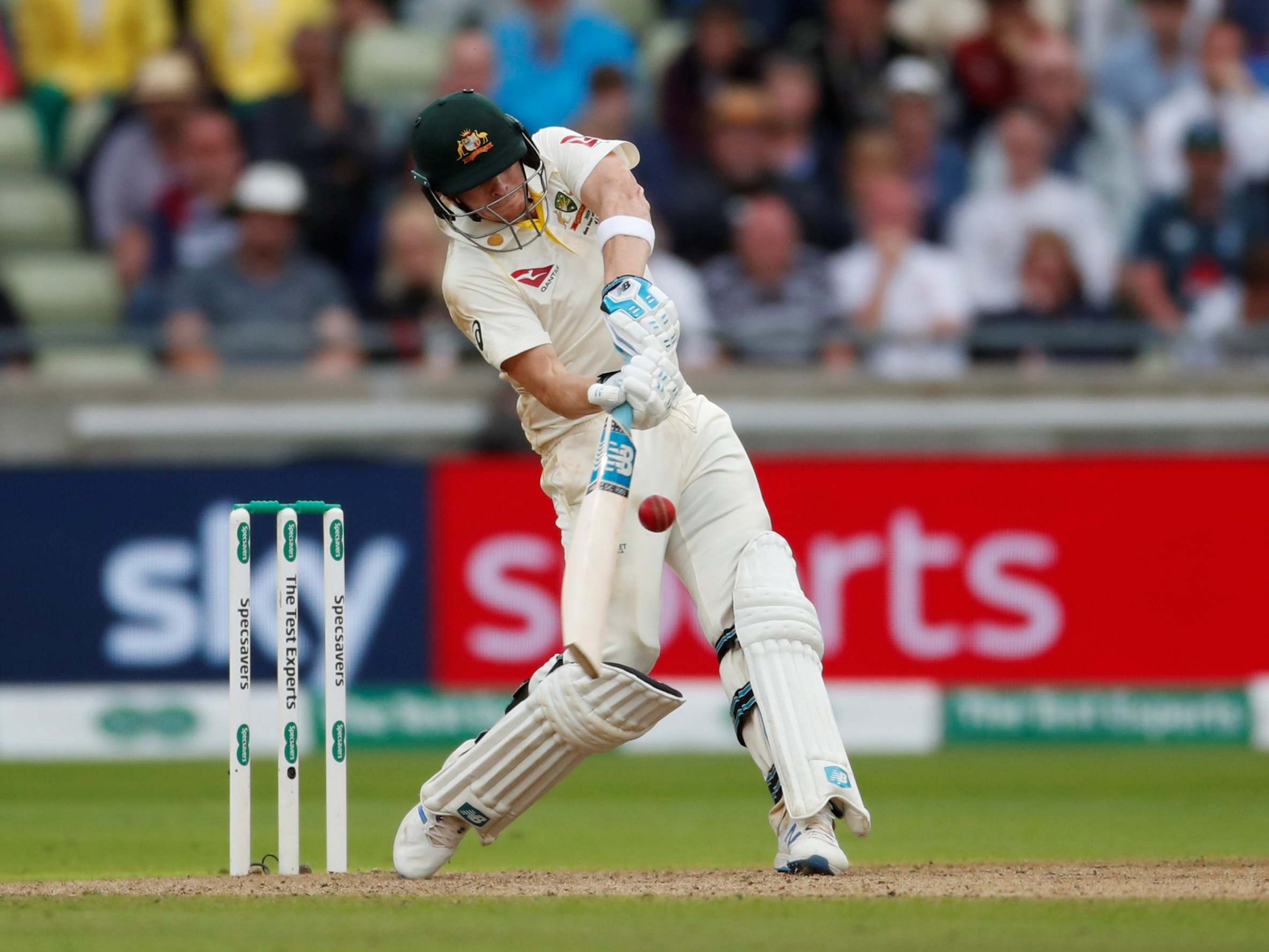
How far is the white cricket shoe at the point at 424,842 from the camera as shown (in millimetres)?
4707

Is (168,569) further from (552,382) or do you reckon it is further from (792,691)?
(792,691)

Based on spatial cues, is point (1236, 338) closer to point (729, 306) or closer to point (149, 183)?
point (729, 306)

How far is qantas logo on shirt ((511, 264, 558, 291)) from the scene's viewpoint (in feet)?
15.4

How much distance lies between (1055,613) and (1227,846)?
3.21 metres

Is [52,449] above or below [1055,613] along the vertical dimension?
above

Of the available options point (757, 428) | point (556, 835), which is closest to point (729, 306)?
point (757, 428)

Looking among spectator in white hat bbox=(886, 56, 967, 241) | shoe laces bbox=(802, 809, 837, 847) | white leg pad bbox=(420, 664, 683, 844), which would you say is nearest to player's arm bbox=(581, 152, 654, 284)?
white leg pad bbox=(420, 664, 683, 844)

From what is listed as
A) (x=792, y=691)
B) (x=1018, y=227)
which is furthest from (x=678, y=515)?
(x=1018, y=227)

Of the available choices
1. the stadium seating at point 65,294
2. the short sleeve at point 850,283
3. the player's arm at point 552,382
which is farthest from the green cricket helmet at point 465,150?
the stadium seating at point 65,294

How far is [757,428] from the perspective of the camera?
9055 millimetres

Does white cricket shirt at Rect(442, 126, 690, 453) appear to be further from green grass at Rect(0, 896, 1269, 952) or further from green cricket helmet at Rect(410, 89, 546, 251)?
green grass at Rect(0, 896, 1269, 952)

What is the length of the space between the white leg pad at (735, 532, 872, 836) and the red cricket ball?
25 centimetres

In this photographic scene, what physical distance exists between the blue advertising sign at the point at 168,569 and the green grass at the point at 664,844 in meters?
0.49

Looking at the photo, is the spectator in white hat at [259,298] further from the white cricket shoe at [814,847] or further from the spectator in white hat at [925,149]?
the white cricket shoe at [814,847]
